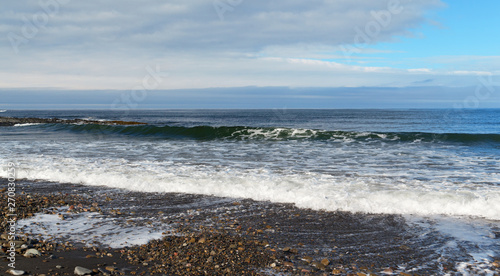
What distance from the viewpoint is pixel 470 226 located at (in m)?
5.96

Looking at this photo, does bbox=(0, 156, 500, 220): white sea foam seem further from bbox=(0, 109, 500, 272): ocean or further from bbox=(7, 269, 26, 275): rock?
bbox=(7, 269, 26, 275): rock

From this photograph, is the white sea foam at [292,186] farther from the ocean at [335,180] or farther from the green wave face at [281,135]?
the green wave face at [281,135]

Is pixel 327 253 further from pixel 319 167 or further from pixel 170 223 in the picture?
pixel 319 167

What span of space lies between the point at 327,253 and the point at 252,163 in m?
7.66

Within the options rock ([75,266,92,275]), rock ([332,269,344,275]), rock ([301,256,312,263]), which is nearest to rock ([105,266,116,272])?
rock ([75,266,92,275])

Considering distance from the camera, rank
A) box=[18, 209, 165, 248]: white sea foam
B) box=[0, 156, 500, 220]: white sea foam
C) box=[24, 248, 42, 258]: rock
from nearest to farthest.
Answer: box=[24, 248, 42, 258]: rock
box=[18, 209, 165, 248]: white sea foam
box=[0, 156, 500, 220]: white sea foam

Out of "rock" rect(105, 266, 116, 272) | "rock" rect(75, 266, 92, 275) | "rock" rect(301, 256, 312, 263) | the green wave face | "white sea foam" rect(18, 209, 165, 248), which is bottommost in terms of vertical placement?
"white sea foam" rect(18, 209, 165, 248)

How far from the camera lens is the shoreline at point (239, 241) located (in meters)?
4.30

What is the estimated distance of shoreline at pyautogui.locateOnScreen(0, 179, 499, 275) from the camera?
430 centimetres

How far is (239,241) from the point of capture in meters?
5.07

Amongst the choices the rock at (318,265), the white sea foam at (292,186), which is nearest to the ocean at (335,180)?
the white sea foam at (292,186)

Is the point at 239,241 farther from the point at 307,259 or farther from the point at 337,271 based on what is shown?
the point at 337,271

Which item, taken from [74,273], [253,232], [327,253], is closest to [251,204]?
[253,232]

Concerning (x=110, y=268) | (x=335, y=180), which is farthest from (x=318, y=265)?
(x=335, y=180)
